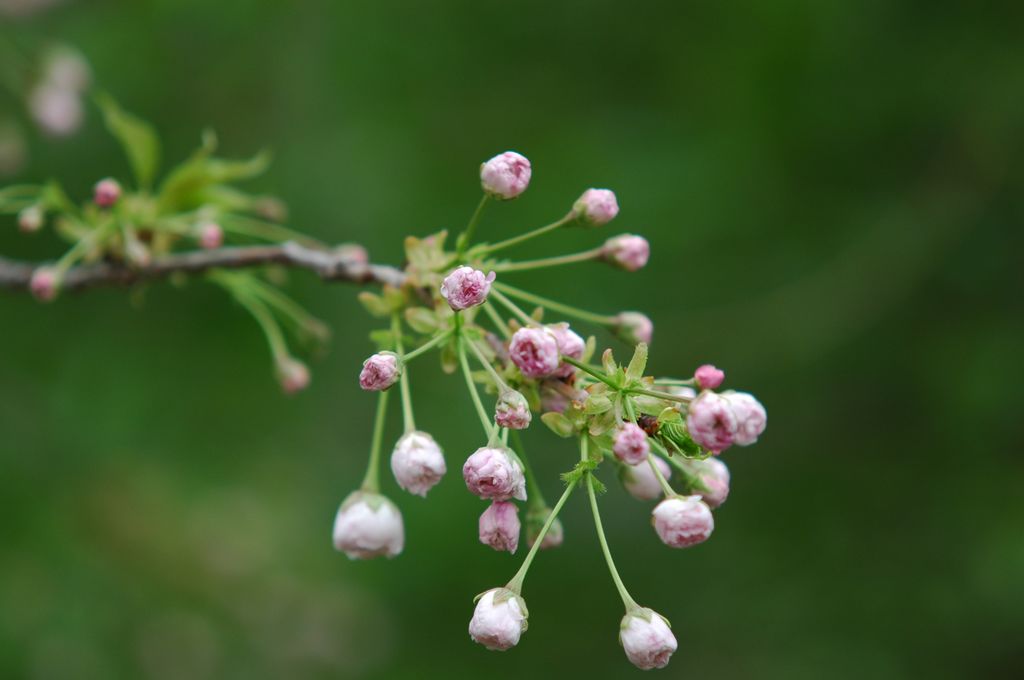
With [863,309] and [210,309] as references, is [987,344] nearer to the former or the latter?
[863,309]

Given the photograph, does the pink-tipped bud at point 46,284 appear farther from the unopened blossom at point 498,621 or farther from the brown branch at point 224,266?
the unopened blossom at point 498,621

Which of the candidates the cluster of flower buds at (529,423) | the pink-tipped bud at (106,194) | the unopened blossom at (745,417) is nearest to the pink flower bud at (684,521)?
the cluster of flower buds at (529,423)

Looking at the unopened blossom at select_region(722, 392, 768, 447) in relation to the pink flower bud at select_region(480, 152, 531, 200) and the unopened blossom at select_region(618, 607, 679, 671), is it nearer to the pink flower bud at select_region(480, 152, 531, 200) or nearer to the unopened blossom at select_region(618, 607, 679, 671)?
the unopened blossom at select_region(618, 607, 679, 671)

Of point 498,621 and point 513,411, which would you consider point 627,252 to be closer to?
point 513,411

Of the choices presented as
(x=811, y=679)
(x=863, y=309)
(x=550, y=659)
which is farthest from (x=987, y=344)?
(x=550, y=659)

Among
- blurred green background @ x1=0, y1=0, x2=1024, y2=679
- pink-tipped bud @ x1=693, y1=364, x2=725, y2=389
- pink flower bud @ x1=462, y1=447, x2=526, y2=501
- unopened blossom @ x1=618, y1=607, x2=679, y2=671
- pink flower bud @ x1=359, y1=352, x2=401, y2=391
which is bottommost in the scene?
unopened blossom @ x1=618, y1=607, x2=679, y2=671

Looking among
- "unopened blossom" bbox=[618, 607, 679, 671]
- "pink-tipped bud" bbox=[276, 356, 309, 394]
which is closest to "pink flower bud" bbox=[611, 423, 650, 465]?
"unopened blossom" bbox=[618, 607, 679, 671]

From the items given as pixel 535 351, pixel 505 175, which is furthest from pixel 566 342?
pixel 505 175
